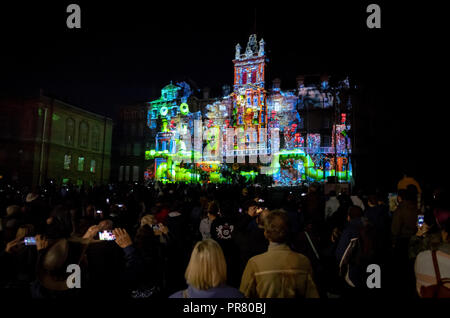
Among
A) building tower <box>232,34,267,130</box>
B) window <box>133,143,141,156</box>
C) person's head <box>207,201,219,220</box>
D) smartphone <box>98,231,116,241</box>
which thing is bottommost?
smartphone <box>98,231,116,241</box>

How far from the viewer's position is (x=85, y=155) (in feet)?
144

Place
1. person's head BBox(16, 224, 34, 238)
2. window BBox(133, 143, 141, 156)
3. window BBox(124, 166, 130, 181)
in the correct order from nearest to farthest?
person's head BBox(16, 224, 34, 238) < window BBox(124, 166, 130, 181) < window BBox(133, 143, 141, 156)

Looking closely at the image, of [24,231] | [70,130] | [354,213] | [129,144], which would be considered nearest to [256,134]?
[129,144]

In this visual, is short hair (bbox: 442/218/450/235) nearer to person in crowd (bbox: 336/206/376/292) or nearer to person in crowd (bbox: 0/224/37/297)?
person in crowd (bbox: 336/206/376/292)

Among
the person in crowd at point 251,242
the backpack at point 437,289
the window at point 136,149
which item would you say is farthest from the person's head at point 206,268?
the window at point 136,149

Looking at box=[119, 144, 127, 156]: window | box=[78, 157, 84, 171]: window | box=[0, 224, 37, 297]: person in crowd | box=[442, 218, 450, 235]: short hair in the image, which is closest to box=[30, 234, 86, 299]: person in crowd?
box=[0, 224, 37, 297]: person in crowd

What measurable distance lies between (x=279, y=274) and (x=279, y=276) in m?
0.02

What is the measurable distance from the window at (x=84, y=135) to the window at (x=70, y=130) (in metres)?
1.36

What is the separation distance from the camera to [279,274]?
9.48 ft

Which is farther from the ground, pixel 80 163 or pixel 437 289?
pixel 80 163

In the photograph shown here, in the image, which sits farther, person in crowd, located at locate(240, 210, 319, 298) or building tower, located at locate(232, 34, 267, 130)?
building tower, located at locate(232, 34, 267, 130)

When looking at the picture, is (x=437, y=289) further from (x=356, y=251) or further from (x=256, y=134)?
(x=256, y=134)

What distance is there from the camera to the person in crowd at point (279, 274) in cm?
287

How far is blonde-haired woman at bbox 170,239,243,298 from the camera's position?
2.42 meters
